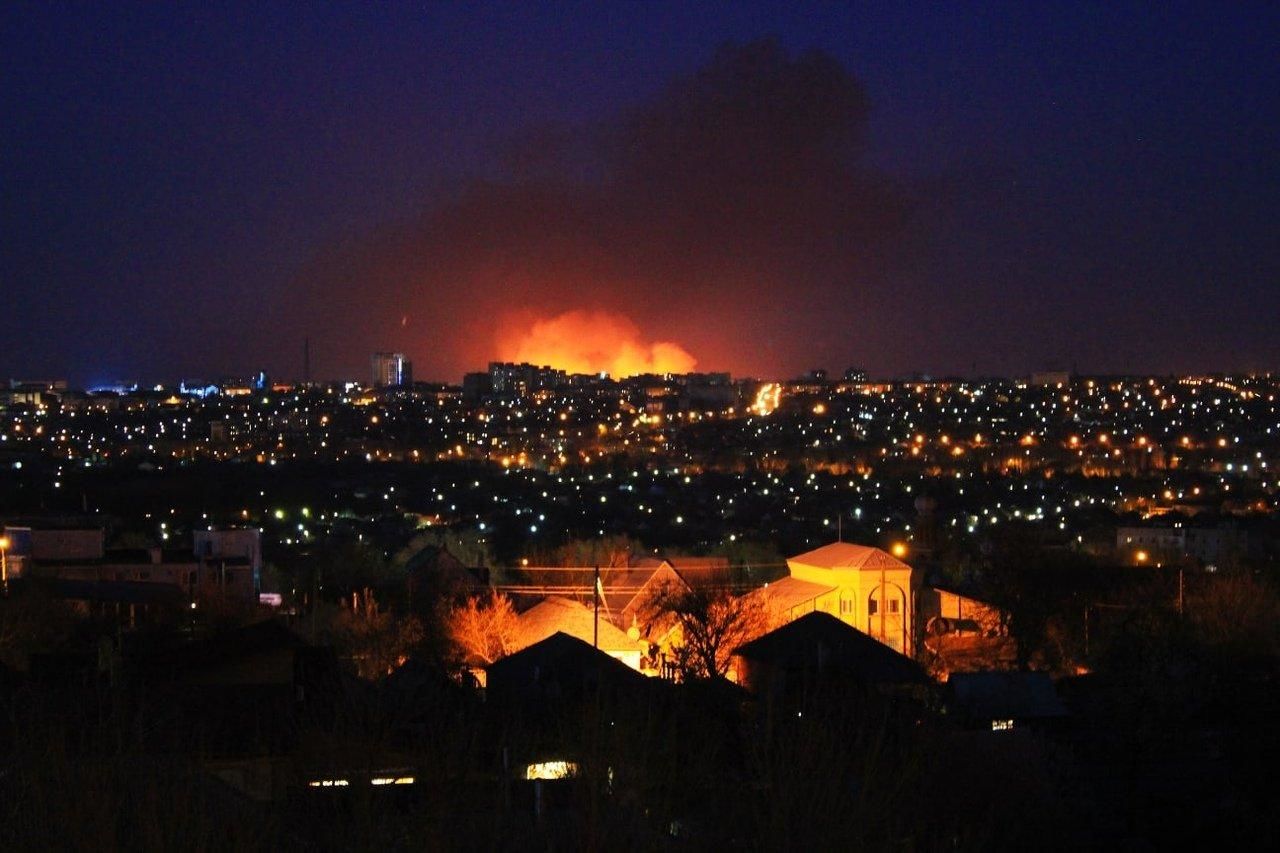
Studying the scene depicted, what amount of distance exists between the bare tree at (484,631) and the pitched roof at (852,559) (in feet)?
14.9

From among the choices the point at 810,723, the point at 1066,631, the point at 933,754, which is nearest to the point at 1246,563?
the point at 1066,631

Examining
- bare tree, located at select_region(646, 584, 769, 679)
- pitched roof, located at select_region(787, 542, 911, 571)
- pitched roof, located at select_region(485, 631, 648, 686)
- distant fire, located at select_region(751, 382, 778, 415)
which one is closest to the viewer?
pitched roof, located at select_region(485, 631, 648, 686)

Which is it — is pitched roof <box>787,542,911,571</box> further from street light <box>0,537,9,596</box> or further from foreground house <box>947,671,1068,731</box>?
street light <box>0,537,9,596</box>

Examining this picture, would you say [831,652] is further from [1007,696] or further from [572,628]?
[572,628]

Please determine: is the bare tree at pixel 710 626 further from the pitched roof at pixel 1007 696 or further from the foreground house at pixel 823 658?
the pitched roof at pixel 1007 696

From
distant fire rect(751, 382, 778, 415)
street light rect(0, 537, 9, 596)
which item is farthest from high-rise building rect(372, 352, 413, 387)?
street light rect(0, 537, 9, 596)

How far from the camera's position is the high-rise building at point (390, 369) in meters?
98.9

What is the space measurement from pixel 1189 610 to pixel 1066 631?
1882mm

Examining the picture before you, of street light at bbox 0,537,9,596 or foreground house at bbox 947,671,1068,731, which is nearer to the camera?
foreground house at bbox 947,671,1068,731

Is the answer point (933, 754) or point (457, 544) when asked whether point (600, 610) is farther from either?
point (933, 754)

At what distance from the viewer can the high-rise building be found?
9888 centimetres

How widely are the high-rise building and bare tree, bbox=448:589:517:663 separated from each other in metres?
82.6

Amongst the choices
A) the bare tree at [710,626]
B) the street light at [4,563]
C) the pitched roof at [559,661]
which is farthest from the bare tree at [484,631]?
the street light at [4,563]

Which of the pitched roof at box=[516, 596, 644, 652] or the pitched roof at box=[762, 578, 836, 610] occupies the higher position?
the pitched roof at box=[762, 578, 836, 610]
